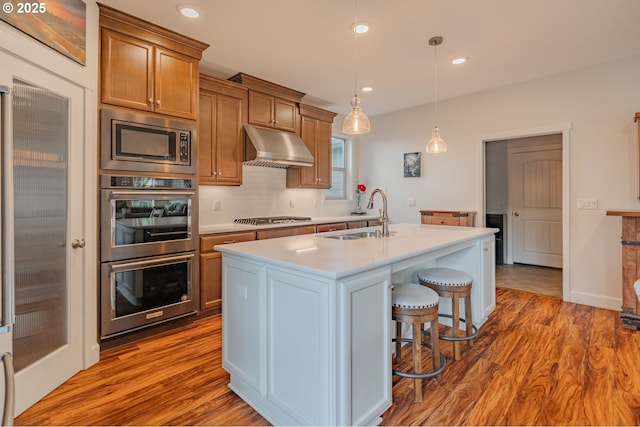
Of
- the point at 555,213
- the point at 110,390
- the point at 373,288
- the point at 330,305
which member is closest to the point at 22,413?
the point at 110,390

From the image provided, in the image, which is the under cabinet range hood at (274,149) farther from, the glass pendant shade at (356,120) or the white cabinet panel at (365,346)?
the white cabinet panel at (365,346)

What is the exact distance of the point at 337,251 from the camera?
6.03 ft

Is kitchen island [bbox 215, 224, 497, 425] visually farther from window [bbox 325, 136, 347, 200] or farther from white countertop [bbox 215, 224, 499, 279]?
window [bbox 325, 136, 347, 200]

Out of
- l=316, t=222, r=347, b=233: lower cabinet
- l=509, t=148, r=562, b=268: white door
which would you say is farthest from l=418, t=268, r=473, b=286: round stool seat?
l=509, t=148, r=562, b=268: white door

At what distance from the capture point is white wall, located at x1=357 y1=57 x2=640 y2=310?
330 centimetres

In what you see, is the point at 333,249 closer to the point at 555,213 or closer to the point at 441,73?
the point at 441,73

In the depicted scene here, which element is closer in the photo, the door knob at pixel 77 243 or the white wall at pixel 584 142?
the door knob at pixel 77 243

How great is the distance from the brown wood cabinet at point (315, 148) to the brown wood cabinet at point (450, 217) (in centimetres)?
151

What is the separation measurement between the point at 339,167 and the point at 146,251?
370 centimetres

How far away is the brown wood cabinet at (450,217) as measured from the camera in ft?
14.3

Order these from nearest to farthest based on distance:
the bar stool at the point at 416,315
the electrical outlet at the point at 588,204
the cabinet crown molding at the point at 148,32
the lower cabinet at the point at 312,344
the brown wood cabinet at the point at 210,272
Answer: the lower cabinet at the point at 312,344 < the bar stool at the point at 416,315 < the cabinet crown molding at the point at 148,32 < the brown wood cabinet at the point at 210,272 < the electrical outlet at the point at 588,204

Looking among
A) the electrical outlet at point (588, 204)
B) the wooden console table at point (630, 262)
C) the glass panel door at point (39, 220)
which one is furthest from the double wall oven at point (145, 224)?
the electrical outlet at point (588, 204)

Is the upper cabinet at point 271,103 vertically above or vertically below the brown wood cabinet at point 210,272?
above

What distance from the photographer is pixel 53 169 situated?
78.1 inches
